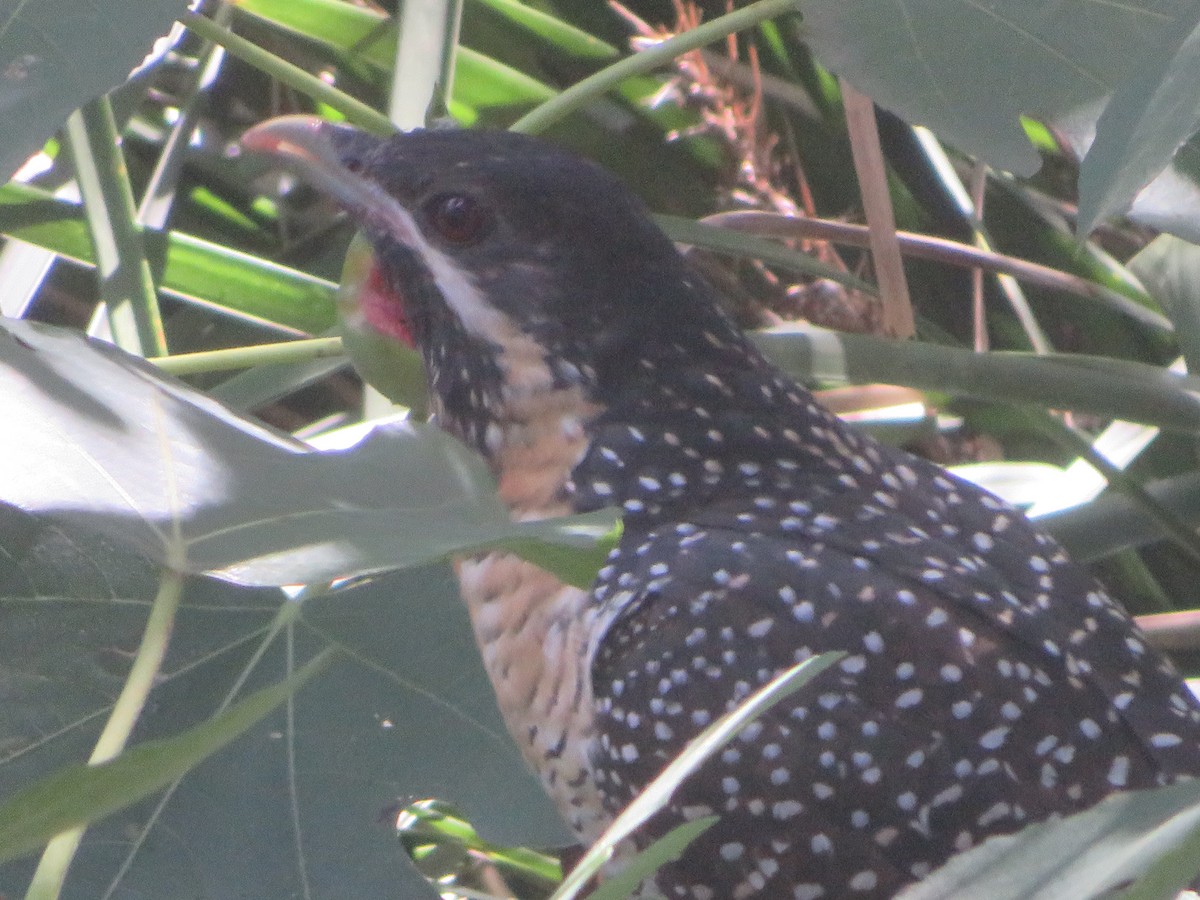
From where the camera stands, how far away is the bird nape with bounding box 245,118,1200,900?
3.78ft

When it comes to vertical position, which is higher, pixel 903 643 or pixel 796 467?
pixel 796 467

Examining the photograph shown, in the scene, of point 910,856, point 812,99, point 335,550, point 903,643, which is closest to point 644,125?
point 812,99

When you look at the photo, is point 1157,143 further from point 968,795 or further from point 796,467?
point 796,467

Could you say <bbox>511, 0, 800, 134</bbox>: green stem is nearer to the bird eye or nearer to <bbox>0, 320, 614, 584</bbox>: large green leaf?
the bird eye

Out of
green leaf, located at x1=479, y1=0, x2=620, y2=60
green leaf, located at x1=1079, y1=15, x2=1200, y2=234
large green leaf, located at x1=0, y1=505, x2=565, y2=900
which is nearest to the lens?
green leaf, located at x1=1079, y1=15, x2=1200, y2=234

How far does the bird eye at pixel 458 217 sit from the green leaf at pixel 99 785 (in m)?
0.89

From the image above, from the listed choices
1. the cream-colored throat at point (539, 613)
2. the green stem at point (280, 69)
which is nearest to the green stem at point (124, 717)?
the cream-colored throat at point (539, 613)

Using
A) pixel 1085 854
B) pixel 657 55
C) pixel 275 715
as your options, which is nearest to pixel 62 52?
pixel 275 715

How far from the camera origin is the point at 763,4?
4.29 ft

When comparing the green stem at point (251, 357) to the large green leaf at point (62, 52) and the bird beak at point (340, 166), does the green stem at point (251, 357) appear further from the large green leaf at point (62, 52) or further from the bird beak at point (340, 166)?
the large green leaf at point (62, 52)

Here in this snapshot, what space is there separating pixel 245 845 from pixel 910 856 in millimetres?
474

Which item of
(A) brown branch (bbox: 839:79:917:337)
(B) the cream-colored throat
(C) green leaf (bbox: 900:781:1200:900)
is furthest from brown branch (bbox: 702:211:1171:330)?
(C) green leaf (bbox: 900:781:1200:900)

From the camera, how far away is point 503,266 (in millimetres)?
1414

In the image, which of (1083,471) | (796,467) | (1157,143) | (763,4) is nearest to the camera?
(1157,143)
